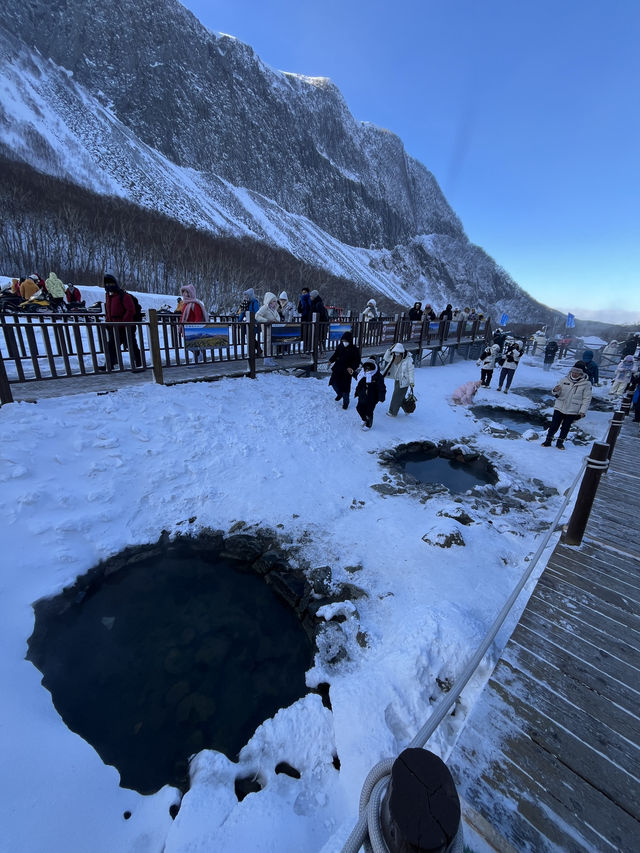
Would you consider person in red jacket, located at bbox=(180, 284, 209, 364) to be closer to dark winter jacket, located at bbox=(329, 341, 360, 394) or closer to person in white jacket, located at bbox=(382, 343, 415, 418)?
dark winter jacket, located at bbox=(329, 341, 360, 394)

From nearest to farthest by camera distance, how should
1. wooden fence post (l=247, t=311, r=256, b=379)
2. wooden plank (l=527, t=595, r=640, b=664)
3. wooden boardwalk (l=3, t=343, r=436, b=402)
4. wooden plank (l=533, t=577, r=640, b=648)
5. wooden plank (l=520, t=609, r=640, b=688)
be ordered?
1. wooden plank (l=520, t=609, r=640, b=688)
2. wooden plank (l=527, t=595, r=640, b=664)
3. wooden plank (l=533, t=577, r=640, b=648)
4. wooden boardwalk (l=3, t=343, r=436, b=402)
5. wooden fence post (l=247, t=311, r=256, b=379)

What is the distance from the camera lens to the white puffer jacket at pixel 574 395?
22.6 feet

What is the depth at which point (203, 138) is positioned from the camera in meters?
60.3

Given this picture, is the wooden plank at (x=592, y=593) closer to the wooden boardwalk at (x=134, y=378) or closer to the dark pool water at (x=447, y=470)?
the dark pool water at (x=447, y=470)

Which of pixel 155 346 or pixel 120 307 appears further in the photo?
pixel 120 307

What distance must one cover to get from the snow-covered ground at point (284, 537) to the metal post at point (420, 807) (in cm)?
142

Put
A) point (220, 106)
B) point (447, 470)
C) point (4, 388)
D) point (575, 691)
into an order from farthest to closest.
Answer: point (220, 106) → point (447, 470) → point (4, 388) → point (575, 691)

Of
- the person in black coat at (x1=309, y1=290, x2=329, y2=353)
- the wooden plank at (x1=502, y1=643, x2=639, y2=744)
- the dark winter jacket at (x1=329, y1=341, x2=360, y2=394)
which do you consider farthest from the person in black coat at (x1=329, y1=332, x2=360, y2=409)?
the wooden plank at (x1=502, y1=643, x2=639, y2=744)

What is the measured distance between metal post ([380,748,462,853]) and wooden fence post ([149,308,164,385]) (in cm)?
687

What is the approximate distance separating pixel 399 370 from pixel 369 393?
132 cm

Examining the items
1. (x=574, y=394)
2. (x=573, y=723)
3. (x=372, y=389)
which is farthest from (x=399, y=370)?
(x=573, y=723)

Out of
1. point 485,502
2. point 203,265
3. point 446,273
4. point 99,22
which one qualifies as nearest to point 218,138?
point 99,22

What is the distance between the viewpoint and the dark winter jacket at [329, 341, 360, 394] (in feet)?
26.0

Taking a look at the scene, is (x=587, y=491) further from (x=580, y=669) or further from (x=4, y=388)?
(x=4, y=388)
